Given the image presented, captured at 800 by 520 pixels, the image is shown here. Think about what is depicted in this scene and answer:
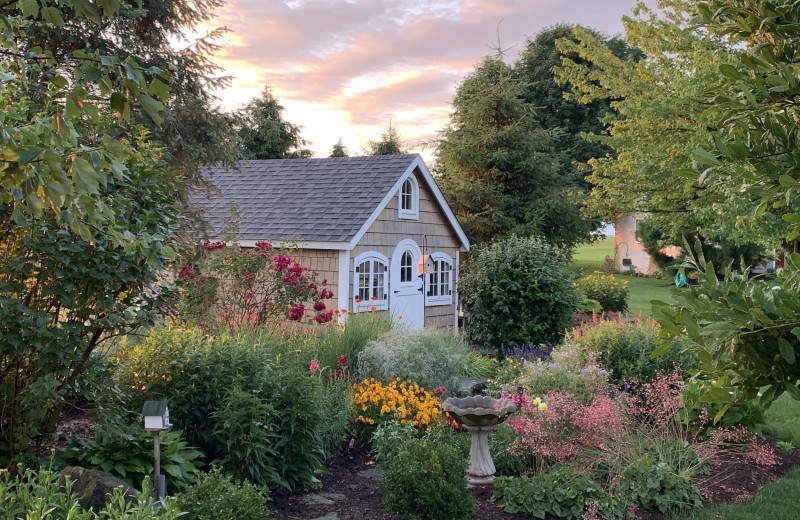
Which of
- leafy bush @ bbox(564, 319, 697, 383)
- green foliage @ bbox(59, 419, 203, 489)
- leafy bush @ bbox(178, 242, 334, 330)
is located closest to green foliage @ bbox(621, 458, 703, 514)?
leafy bush @ bbox(564, 319, 697, 383)

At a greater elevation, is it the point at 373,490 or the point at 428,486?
the point at 428,486

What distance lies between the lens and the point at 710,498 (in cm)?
575

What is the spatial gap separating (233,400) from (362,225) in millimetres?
8132

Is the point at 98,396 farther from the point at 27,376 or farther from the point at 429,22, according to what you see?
the point at 429,22

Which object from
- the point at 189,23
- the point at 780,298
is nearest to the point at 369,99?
the point at 189,23

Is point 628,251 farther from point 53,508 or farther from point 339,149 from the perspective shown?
point 53,508

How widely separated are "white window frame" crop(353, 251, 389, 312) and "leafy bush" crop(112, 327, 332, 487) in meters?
7.20

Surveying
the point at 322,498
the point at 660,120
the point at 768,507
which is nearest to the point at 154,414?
the point at 322,498

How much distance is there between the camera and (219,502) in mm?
4238

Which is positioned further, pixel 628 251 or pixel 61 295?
pixel 628 251

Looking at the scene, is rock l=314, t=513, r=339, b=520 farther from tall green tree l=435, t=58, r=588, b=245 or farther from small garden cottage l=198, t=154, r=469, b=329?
tall green tree l=435, t=58, r=588, b=245

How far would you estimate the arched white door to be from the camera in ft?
48.2

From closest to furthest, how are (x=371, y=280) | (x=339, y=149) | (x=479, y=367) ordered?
1. (x=479, y=367)
2. (x=371, y=280)
3. (x=339, y=149)

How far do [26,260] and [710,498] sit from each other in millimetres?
5749
